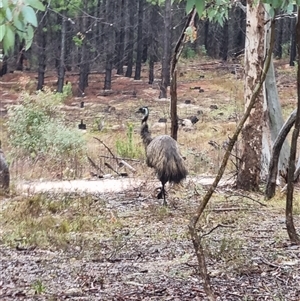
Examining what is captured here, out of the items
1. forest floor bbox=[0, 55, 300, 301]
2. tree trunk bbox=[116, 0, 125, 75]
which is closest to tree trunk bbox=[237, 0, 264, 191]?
forest floor bbox=[0, 55, 300, 301]

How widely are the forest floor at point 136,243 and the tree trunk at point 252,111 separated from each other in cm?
38

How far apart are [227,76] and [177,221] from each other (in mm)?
35163

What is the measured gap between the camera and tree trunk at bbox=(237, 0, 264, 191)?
11000mm

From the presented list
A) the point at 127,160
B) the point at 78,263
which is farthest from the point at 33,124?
the point at 78,263

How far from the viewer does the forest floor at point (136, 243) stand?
508 cm

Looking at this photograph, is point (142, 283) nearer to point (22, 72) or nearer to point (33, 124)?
point (33, 124)

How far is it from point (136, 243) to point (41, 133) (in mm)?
12717

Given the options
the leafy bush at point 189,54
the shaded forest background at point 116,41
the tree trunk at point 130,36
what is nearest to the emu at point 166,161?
the shaded forest background at point 116,41

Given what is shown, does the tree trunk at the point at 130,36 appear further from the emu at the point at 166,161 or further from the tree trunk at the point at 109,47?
the emu at the point at 166,161

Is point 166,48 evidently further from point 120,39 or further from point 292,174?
point 292,174

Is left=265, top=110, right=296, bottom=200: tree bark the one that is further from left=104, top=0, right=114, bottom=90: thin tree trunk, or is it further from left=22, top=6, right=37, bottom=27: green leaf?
left=104, top=0, right=114, bottom=90: thin tree trunk

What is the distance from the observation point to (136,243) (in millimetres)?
7078

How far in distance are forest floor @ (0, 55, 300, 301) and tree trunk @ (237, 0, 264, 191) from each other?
0.38m

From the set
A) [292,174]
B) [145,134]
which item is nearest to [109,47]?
[145,134]
